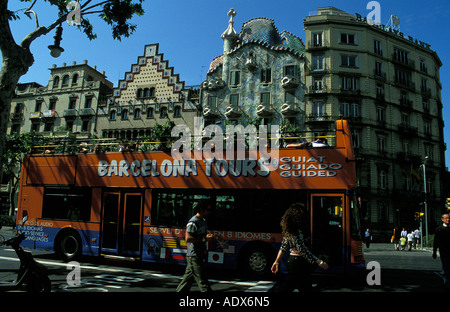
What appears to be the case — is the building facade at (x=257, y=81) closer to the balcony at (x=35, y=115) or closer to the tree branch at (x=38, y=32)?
the balcony at (x=35, y=115)

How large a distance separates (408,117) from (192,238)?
137 feet

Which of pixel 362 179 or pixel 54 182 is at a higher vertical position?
pixel 362 179

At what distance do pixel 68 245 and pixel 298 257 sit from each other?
30.2ft

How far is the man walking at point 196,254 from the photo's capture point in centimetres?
584

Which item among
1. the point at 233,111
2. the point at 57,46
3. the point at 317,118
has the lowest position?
the point at 57,46

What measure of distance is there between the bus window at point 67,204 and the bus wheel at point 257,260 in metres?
5.74

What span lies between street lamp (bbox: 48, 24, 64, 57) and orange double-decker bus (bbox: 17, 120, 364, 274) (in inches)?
140

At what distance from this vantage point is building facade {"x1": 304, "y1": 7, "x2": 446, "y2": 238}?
1414 inches

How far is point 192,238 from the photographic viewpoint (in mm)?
6102

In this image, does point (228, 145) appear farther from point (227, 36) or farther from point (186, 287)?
point (227, 36)

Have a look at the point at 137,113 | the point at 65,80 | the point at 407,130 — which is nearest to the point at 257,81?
the point at 137,113

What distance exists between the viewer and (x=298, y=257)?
5.31m

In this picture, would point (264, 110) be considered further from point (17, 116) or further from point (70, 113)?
point (17, 116)
